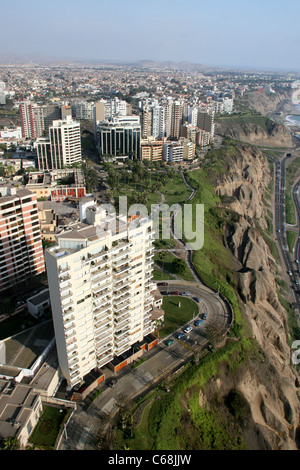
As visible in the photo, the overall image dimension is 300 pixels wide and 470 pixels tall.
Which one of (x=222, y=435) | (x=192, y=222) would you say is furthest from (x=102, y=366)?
(x=192, y=222)

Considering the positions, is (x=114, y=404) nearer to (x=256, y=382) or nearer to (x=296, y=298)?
(x=256, y=382)

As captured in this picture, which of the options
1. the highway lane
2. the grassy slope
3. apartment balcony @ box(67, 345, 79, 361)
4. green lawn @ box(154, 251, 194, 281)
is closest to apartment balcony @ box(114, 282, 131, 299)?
apartment balcony @ box(67, 345, 79, 361)

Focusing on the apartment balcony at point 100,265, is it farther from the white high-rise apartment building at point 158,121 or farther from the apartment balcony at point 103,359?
the white high-rise apartment building at point 158,121

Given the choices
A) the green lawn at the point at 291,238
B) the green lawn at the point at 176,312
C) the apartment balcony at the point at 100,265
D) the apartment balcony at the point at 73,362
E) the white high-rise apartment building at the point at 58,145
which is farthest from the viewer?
the green lawn at the point at 291,238

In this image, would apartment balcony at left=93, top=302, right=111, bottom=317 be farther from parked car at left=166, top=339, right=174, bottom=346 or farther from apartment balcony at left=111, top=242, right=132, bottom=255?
parked car at left=166, top=339, right=174, bottom=346

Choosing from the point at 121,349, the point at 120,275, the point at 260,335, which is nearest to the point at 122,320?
the point at 121,349

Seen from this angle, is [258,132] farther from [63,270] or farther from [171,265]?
[63,270]

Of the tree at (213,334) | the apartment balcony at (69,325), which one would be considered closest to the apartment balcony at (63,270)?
the apartment balcony at (69,325)

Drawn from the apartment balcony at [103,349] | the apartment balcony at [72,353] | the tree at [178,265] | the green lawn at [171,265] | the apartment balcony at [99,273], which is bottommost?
the green lawn at [171,265]
